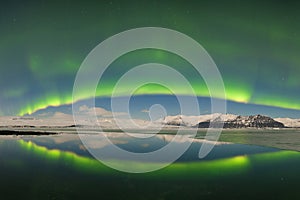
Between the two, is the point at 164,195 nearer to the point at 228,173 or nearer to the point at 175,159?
the point at 228,173

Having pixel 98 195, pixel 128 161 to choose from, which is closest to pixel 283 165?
pixel 128 161

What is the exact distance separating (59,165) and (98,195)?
33.7 feet

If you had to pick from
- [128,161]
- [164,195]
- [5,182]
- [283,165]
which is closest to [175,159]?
[128,161]

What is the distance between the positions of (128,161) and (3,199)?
12769 millimetres

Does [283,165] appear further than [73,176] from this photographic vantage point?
Yes

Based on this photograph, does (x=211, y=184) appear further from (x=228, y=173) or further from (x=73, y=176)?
(x=73, y=176)

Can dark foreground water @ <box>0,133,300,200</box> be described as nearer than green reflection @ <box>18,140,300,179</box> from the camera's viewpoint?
Yes

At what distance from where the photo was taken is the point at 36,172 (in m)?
19.7

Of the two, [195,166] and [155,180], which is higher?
[195,166]

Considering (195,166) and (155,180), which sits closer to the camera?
(155,180)

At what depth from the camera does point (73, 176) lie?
59.9ft

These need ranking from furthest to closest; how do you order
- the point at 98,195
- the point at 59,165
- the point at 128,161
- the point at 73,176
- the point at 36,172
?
the point at 128,161
the point at 59,165
the point at 36,172
the point at 73,176
the point at 98,195

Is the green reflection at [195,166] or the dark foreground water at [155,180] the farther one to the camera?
the green reflection at [195,166]

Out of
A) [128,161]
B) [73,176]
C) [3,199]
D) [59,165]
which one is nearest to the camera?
[3,199]
